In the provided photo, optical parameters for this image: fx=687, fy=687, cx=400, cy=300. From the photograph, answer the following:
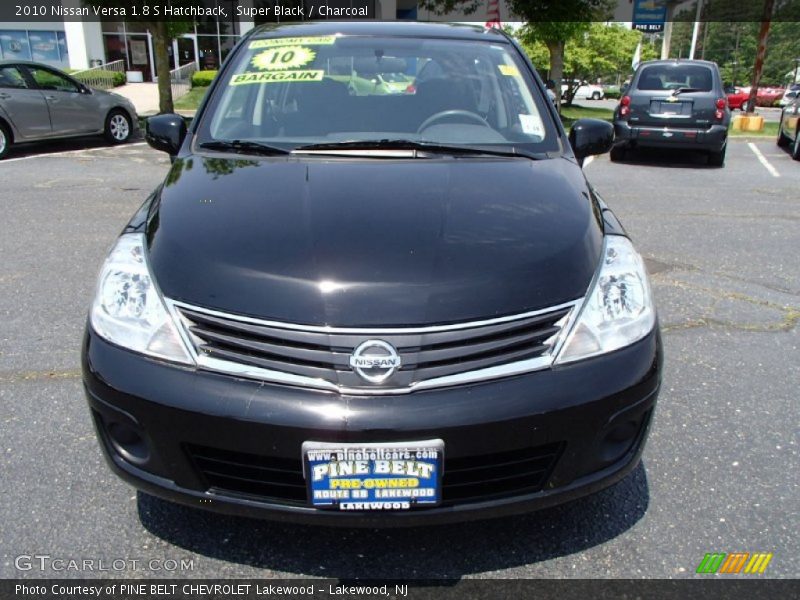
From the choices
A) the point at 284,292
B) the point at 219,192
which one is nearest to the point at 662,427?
the point at 284,292

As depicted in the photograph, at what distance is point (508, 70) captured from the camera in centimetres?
344

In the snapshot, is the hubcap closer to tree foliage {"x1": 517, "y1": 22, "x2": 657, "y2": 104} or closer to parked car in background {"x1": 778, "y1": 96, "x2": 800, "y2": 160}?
parked car in background {"x1": 778, "y1": 96, "x2": 800, "y2": 160}

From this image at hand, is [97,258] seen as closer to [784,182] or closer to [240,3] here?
[784,182]

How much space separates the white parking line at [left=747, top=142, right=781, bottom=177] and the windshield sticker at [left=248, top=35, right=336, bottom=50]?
345 inches

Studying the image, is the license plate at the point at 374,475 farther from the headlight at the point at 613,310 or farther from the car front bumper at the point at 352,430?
the headlight at the point at 613,310

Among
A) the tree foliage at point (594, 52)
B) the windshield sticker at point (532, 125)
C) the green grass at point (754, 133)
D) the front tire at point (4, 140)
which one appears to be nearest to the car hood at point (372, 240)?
the windshield sticker at point (532, 125)

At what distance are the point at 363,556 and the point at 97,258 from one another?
3905 mm

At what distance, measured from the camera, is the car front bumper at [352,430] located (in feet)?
5.98

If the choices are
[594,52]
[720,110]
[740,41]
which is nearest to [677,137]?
[720,110]

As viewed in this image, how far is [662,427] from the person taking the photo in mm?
2967

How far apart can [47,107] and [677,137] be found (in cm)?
978

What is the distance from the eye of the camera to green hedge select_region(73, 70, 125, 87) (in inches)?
984

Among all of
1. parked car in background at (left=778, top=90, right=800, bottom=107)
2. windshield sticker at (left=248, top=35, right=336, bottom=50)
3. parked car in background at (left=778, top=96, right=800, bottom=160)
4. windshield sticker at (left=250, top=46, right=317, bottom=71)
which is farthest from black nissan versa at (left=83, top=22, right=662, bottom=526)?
parked car in background at (left=778, top=90, right=800, bottom=107)

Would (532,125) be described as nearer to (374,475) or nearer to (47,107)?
(374,475)
